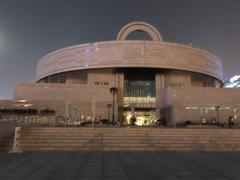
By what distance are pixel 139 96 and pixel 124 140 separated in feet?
138

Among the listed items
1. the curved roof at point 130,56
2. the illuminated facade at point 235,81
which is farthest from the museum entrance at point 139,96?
the illuminated facade at point 235,81

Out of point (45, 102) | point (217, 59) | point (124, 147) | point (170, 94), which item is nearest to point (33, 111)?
point (45, 102)

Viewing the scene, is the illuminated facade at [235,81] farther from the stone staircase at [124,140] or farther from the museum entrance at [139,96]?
the stone staircase at [124,140]

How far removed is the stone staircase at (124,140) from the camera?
656 inches

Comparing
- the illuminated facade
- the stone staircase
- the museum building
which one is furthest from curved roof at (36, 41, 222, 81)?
the illuminated facade

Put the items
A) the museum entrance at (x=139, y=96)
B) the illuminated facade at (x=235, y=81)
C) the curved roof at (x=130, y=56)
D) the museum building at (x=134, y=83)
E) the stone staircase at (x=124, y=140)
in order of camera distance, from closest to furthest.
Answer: the stone staircase at (x=124, y=140)
the museum building at (x=134, y=83)
the curved roof at (x=130, y=56)
the museum entrance at (x=139, y=96)
the illuminated facade at (x=235, y=81)

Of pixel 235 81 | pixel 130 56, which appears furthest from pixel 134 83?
pixel 235 81

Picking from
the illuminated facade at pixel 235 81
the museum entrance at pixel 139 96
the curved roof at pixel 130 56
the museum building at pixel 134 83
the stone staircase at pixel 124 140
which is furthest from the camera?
the illuminated facade at pixel 235 81

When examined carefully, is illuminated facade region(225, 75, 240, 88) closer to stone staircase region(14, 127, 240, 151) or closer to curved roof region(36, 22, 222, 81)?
curved roof region(36, 22, 222, 81)

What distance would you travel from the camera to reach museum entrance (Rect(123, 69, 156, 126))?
57188 millimetres

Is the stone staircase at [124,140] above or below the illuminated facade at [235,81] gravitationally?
below

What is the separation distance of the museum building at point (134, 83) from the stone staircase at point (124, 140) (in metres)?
24.3

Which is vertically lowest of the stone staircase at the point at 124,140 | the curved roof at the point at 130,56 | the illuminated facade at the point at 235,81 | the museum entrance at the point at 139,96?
the stone staircase at the point at 124,140

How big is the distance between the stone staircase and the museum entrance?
34730 millimetres
